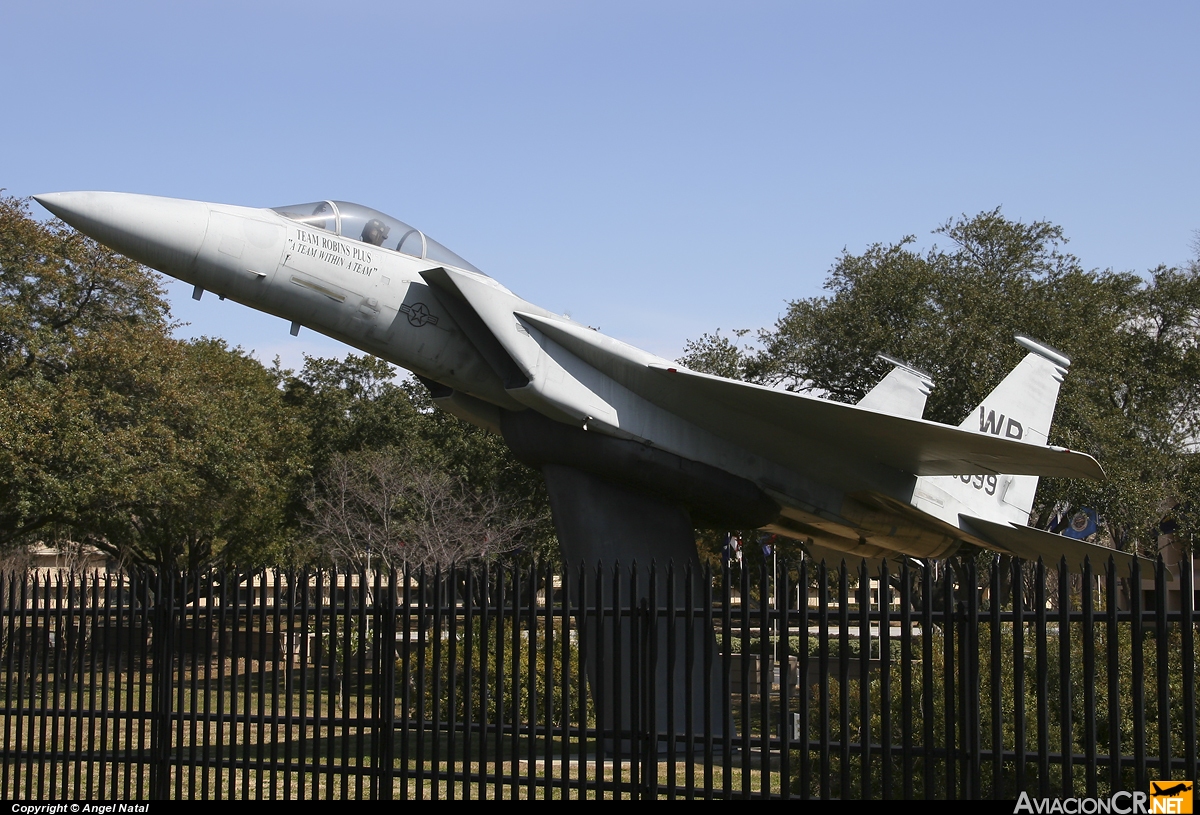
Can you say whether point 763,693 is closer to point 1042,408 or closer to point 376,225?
point 376,225

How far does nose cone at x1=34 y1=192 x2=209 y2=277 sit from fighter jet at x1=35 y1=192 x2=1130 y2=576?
16 millimetres

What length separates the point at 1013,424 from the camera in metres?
15.0

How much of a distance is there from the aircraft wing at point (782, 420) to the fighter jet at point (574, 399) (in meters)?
0.02

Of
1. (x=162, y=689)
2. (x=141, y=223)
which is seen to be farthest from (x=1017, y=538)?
(x=141, y=223)

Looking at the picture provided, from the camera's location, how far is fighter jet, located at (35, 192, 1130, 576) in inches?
391

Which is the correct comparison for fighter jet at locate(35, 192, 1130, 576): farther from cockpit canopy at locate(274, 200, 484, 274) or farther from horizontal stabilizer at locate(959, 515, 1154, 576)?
horizontal stabilizer at locate(959, 515, 1154, 576)

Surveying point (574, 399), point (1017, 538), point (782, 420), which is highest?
point (574, 399)

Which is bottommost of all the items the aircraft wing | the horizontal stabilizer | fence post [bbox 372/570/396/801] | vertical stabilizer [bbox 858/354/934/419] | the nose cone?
fence post [bbox 372/570/396/801]

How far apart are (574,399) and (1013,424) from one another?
7.27 meters

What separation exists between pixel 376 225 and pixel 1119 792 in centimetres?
798

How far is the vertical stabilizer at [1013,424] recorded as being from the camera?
13.8 metres

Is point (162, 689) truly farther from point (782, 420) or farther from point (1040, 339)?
point (1040, 339)

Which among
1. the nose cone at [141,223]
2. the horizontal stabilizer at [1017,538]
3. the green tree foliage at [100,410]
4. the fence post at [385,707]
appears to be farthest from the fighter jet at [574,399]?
the green tree foliage at [100,410]

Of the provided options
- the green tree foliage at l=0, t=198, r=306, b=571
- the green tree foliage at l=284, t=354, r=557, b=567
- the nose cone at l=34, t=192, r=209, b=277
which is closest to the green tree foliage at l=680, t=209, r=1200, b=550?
the green tree foliage at l=284, t=354, r=557, b=567
